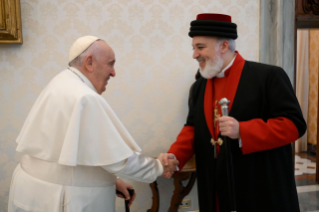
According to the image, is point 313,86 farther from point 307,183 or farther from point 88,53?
point 88,53

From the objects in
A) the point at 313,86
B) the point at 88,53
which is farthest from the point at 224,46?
the point at 313,86

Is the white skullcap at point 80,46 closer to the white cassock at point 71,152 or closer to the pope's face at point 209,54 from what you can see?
the white cassock at point 71,152

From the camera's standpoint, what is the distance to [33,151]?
2.03m

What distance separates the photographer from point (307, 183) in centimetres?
573

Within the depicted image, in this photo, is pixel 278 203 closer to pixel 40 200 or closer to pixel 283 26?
pixel 40 200

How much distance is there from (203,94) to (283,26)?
1.97 m

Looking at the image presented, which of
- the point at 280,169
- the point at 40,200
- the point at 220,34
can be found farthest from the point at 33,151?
the point at 280,169

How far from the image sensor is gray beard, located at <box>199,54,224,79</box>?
7.39 ft

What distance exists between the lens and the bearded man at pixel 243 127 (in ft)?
6.47

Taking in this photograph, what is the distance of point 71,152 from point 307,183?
522 cm

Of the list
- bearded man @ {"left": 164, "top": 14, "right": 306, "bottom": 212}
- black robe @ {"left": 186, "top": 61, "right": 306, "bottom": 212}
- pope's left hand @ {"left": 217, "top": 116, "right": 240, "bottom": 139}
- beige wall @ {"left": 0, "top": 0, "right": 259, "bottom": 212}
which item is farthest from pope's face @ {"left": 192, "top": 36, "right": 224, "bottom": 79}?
beige wall @ {"left": 0, "top": 0, "right": 259, "bottom": 212}

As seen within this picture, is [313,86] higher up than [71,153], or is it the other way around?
[313,86]

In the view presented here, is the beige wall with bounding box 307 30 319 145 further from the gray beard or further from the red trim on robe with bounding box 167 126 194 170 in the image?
the gray beard

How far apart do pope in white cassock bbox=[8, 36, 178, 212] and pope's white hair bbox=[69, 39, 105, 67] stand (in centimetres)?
10
